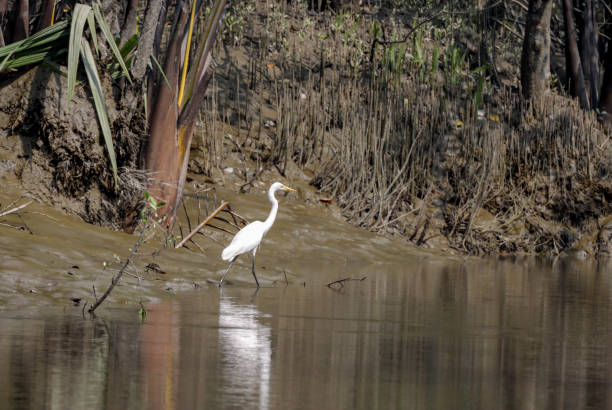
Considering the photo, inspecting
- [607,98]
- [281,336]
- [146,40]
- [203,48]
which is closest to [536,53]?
[607,98]

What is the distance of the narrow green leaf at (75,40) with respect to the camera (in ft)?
29.1

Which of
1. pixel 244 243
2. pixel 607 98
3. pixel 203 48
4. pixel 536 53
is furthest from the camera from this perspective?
pixel 607 98

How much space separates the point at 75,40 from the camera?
29.8 feet

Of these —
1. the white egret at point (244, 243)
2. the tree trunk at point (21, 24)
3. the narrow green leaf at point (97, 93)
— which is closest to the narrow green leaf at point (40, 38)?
the narrow green leaf at point (97, 93)

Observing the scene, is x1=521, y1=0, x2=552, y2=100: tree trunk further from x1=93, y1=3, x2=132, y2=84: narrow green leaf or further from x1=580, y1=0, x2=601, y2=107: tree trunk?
x1=93, y1=3, x2=132, y2=84: narrow green leaf

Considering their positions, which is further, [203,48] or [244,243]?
[203,48]

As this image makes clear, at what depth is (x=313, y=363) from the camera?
5297mm

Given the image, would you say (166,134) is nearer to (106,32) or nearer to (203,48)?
(203,48)

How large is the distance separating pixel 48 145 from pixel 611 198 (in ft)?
34.9

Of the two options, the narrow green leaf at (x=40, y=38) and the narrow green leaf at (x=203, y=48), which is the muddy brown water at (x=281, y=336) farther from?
the narrow green leaf at (x=203, y=48)

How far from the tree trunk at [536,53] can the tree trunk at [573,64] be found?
2.68 feet

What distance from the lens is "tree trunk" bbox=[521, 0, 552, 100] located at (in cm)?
1750

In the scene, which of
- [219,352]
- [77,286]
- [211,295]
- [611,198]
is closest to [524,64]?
[611,198]

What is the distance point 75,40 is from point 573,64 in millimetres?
11674
